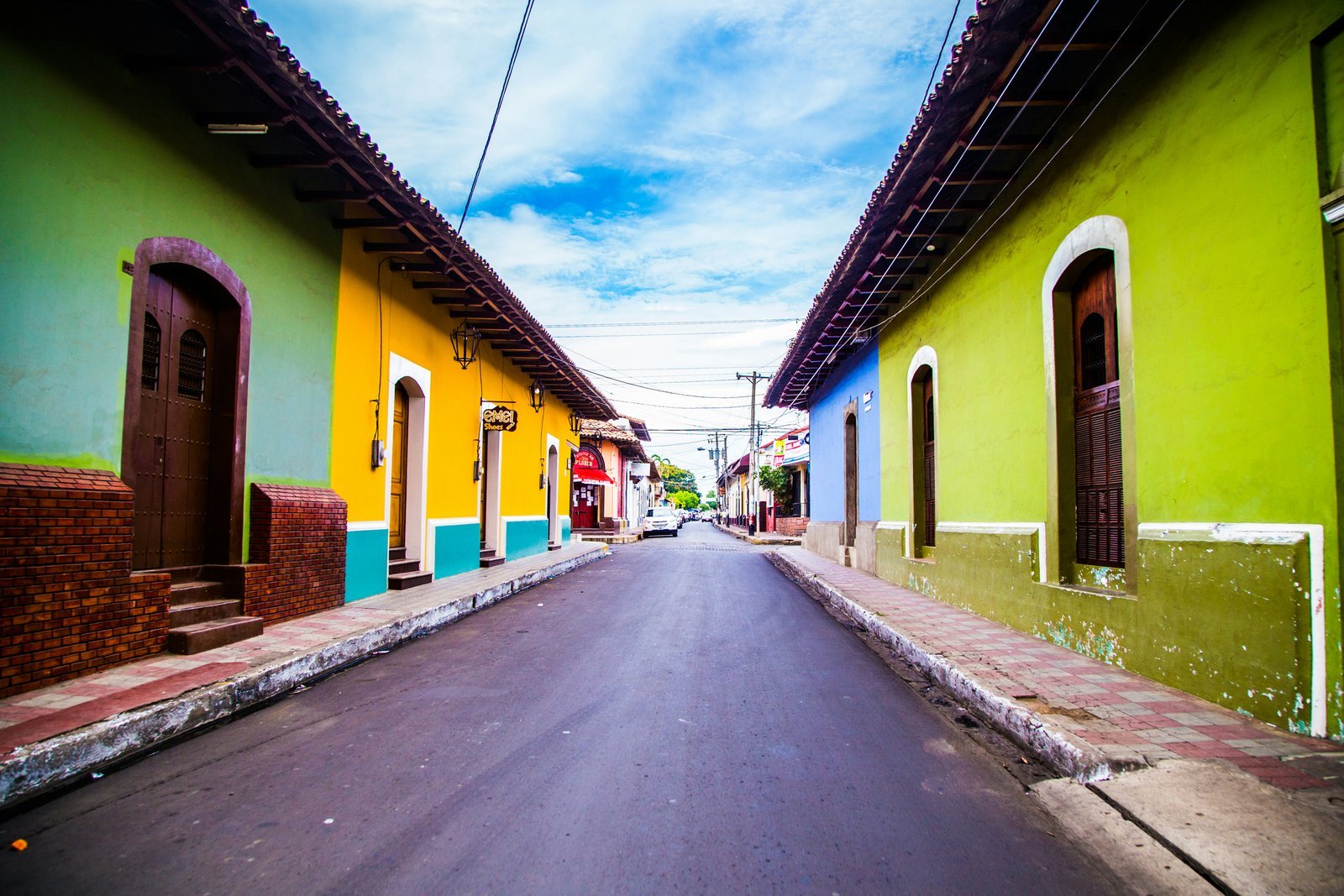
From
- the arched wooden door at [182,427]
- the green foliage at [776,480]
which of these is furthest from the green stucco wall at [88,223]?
the green foliage at [776,480]

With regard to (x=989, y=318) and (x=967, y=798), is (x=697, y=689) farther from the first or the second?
(x=989, y=318)

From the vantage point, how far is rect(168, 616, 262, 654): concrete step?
559cm

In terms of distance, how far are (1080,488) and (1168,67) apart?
11.5 ft

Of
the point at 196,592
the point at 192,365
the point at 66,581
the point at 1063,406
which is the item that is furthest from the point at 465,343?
the point at 1063,406

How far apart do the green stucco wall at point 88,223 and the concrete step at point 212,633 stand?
138 centimetres

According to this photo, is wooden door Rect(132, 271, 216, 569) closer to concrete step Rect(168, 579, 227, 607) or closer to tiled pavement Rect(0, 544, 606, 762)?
concrete step Rect(168, 579, 227, 607)

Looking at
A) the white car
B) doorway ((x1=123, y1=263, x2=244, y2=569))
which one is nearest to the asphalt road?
doorway ((x1=123, y1=263, x2=244, y2=569))

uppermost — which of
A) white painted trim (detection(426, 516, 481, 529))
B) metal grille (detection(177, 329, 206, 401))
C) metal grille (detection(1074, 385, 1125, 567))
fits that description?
metal grille (detection(177, 329, 206, 401))

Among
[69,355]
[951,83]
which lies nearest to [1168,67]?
[951,83]

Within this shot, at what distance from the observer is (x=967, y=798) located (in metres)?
3.39

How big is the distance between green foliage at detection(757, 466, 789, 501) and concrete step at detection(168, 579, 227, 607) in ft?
83.1

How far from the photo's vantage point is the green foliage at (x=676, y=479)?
99206mm

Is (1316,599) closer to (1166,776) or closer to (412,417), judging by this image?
(1166,776)

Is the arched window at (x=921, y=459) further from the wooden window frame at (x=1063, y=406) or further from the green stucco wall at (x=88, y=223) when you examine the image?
the green stucco wall at (x=88, y=223)
